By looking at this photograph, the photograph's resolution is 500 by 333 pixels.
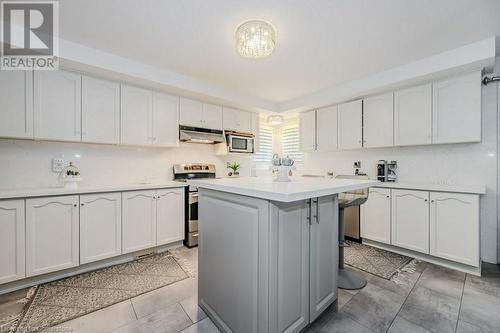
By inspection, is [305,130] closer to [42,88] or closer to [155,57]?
[155,57]

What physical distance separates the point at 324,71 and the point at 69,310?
3.69m

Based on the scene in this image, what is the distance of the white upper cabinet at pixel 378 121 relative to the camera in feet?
10.0

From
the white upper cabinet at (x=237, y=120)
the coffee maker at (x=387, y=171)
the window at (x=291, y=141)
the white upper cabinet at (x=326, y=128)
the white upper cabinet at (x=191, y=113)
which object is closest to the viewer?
the coffee maker at (x=387, y=171)

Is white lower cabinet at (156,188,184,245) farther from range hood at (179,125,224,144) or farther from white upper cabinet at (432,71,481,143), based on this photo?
white upper cabinet at (432,71,481,143)

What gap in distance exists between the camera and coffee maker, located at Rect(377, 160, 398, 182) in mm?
3188

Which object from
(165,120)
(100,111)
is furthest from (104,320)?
(165,120)

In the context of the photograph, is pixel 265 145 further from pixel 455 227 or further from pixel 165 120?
pixel 455 227

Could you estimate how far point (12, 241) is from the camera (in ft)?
6.40

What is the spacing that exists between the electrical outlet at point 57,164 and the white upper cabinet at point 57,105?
38 cm

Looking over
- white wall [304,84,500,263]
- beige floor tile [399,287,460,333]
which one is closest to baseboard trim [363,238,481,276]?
white wall [304,84,500,263]

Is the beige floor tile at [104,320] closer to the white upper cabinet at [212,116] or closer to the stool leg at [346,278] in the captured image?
the stool leg at [346,278]

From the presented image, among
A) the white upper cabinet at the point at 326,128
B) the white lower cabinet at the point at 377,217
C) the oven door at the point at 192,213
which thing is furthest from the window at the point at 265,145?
the white lower cabinet at the point at 377,217

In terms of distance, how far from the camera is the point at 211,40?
219 centimetres

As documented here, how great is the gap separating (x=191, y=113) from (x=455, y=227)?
3.75 m
